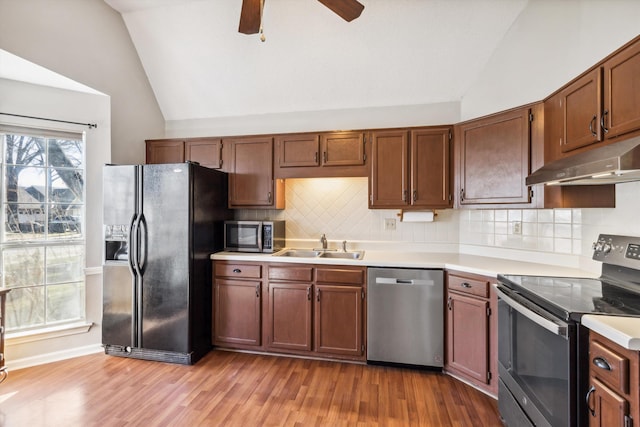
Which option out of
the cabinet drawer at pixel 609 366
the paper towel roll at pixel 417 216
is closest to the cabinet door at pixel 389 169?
the paper towel roll at pixel 417 216

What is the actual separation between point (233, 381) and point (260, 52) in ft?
9.85

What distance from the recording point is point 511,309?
5.76 feet

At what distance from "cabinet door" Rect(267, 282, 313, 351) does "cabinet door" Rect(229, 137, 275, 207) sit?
949 mm

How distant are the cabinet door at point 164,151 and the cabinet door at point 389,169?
2.17 metres

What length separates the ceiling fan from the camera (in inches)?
71.0

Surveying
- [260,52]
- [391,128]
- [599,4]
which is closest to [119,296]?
[260,52]

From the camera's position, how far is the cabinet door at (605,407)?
104cm

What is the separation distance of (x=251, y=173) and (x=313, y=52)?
4.46ft

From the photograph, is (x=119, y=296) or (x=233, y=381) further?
(x=119, y=296)

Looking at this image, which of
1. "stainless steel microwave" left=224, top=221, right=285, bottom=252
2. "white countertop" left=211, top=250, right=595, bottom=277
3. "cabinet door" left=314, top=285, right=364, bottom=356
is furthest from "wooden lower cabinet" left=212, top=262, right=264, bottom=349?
"cabinet door" left=314, top=285, right=364, bottom=356

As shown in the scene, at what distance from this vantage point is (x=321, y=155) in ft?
9.75

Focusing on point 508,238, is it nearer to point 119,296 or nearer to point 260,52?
point 260,52

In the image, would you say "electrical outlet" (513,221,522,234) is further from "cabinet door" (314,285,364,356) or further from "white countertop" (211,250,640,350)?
"cabinet door" (314,285,364,356)

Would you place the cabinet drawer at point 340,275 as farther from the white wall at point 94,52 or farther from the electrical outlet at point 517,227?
the white wall at point 94,52
